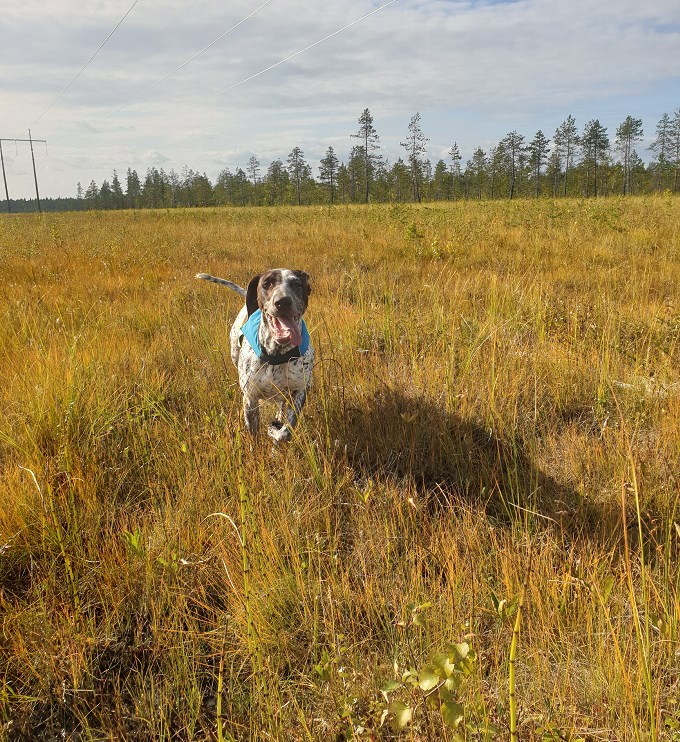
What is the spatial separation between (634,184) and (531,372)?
304 ft

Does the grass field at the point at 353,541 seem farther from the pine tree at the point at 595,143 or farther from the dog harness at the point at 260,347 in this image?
the pine tree at the point at 595,143

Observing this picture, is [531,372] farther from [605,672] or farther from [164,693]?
[164,693]

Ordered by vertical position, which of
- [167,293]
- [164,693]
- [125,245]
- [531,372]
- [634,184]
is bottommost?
[164,693]

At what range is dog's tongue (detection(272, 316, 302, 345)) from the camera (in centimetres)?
317

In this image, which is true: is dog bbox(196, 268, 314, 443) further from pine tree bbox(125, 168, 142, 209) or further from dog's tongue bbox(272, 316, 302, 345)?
pine tree bbox(125, 168, 142, 209)

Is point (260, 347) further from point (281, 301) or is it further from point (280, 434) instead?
point (280, 434)

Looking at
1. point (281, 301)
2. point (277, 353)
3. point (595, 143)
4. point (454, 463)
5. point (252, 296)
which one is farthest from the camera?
point (595, 143)

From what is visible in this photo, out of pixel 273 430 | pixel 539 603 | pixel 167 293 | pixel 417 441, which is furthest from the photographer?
pixel 167 293

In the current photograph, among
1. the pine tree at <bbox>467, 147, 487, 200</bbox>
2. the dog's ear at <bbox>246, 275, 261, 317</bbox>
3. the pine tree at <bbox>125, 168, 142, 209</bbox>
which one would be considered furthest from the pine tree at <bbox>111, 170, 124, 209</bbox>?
the dog's ear at <bbox>246, 275, 261, 317</bbox>

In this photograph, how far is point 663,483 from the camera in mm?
2473

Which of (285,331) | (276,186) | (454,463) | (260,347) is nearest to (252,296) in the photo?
(260,347)

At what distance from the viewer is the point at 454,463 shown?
300 cm

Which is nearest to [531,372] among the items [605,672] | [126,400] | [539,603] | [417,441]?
[417,441]

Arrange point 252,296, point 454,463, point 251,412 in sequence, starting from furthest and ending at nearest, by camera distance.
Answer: point 252,296, point 251,412, point 454,463
